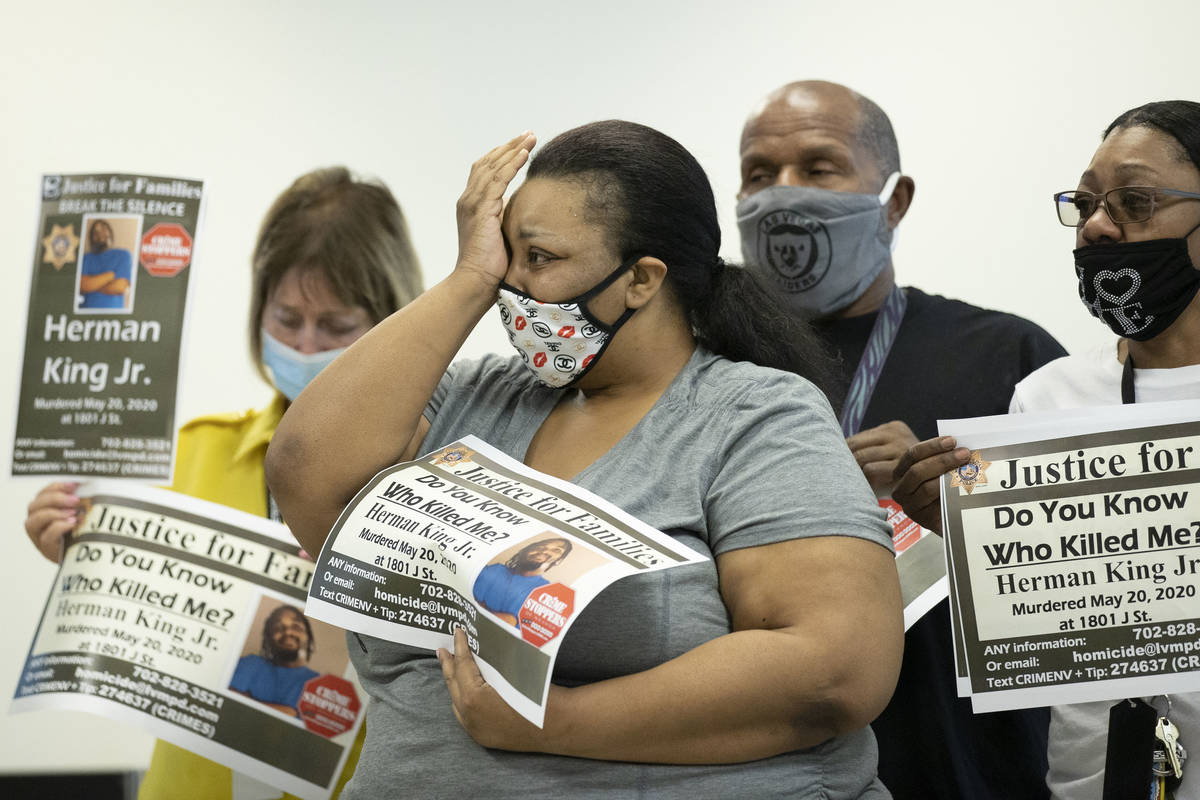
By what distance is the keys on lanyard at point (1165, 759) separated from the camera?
4.96 feet

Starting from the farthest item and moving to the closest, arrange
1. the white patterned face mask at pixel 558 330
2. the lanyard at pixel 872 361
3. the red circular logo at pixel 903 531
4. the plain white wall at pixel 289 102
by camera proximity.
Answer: the plain white wall at pixel 289 102, the lanyard at pixel 872 361, the red circular logo at pixel 903 531, the white patterned face mask at pixel 558 330

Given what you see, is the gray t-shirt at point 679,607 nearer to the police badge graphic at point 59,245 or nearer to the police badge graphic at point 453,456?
the police badge graphic at point 453,456

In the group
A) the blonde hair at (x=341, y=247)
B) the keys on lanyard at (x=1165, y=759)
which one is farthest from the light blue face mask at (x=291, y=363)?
the keys on lanyard at (x=1165, y=759)

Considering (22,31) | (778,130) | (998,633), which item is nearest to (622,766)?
(998,633)

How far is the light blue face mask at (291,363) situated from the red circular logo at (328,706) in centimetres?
60

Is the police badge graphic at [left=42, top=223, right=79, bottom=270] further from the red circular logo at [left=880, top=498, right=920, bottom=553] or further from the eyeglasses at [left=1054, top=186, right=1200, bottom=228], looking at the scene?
the eyeglasses at [left=1054, top=186, right=1200, bottom=228]

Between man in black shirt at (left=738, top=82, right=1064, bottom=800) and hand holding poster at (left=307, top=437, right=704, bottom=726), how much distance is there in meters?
0.63

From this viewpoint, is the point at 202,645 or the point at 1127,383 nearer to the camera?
the point at 1127,383

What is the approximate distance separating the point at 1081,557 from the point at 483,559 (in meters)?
0.77

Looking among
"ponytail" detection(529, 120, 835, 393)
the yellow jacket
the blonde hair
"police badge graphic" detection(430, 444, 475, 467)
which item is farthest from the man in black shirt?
the yellow jacket

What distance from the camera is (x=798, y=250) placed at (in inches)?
89.8

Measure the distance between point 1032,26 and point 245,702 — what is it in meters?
2.50

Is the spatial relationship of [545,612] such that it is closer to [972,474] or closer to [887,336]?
[972,474]

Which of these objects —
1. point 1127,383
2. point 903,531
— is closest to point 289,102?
point 903,531
